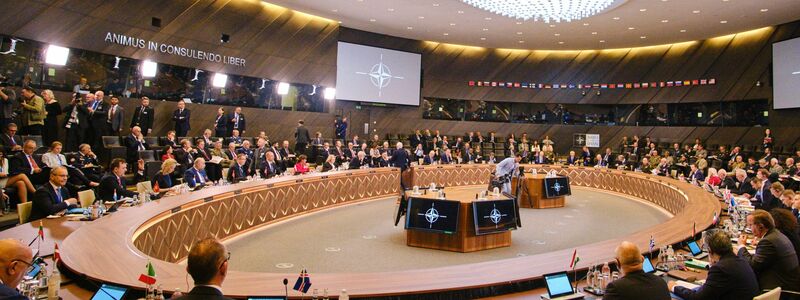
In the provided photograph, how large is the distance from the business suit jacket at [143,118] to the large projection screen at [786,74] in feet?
63.1

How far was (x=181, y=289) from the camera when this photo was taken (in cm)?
281

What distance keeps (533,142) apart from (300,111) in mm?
10599

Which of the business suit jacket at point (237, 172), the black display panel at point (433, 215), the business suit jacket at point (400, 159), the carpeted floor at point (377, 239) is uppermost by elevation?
the business suit jacket at point (400, 159)

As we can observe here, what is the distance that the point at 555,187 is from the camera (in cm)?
1162

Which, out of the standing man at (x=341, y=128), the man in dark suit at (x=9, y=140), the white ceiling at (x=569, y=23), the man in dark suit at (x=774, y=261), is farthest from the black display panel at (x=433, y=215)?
the standing man at (x=341, y=128)

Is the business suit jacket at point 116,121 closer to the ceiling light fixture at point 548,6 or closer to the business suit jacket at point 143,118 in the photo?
the business suit jacket at point 143,118

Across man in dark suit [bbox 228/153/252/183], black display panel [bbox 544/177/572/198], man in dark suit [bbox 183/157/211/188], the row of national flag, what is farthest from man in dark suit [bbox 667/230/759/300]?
the row of national flag

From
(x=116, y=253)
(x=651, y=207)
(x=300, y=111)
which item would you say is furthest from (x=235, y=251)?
(x=300, y=111)

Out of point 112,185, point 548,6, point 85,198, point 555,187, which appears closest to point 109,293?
point 85,198

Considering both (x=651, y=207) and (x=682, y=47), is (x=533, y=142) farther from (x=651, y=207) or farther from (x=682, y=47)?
(x=651, y=207)

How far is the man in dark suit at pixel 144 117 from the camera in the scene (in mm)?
11930

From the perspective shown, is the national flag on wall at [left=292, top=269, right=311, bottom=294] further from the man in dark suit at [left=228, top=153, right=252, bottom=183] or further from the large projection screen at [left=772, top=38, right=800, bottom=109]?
the large projection screen at [left=772, top=38, right=800, bottom=109]

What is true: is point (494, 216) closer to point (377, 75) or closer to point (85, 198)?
point (85, 198)

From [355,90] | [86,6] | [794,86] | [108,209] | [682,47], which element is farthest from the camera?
[682,47]
